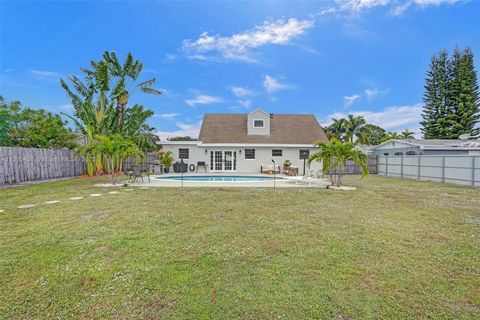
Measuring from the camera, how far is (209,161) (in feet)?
69.5

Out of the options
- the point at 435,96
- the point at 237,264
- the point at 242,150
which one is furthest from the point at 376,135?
the point at 237,264

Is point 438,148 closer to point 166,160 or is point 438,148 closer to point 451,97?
point 451,97

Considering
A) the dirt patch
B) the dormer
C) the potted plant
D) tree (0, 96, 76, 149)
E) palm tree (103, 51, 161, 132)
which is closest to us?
the dirt patch

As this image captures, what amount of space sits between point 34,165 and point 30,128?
6.91m

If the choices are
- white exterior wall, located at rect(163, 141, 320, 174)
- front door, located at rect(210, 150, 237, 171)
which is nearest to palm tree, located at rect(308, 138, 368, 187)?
white exterior wall, located at rect(163, 141, 320, 174)

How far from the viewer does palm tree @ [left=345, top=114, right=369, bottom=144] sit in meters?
37.5

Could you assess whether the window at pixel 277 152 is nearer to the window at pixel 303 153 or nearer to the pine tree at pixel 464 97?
the window at pixel 303 153

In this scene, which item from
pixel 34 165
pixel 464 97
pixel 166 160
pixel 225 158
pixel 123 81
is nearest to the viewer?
pixel 34 165

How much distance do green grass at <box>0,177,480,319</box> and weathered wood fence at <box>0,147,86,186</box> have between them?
7.54 m

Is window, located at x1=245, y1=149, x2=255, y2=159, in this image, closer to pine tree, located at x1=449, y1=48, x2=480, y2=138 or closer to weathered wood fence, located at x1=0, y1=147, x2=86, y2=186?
weathered wood fence, located at x1=0, y1=147, x2=86, y2=186

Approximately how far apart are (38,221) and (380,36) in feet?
73.3

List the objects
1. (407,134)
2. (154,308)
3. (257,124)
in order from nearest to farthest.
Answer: (154,308) < (257,124) < (407,134)

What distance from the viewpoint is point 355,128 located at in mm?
37969

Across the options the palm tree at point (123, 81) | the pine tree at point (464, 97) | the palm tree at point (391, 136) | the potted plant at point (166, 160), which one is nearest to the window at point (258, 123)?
the potted plant at point (166, 160)
